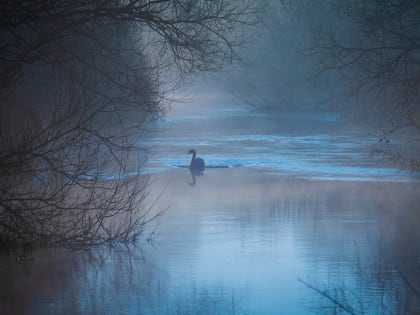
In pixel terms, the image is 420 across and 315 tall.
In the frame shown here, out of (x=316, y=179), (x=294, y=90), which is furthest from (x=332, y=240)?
(x=294, y=90)

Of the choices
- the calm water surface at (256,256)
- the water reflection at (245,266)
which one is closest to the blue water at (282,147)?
the calm water surface at (256,256)

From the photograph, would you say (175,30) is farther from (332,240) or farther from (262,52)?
(262,52)

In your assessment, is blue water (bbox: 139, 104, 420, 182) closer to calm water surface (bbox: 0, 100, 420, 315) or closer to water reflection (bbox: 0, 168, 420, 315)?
calm water surface (bbox: 0, 100, 420, 315)

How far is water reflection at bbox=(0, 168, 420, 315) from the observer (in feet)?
27.9

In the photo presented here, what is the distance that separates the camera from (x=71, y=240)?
377 inches

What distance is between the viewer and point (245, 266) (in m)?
10.0

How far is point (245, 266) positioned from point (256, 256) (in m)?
0.61

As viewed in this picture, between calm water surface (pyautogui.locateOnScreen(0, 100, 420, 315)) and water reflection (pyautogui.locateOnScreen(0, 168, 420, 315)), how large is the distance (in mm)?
14

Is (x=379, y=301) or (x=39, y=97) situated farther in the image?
(x=39, y=97)

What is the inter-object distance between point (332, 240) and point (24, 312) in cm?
486

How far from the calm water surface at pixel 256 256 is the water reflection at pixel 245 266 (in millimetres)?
14

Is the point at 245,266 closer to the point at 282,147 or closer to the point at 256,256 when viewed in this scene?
the point at 256,256

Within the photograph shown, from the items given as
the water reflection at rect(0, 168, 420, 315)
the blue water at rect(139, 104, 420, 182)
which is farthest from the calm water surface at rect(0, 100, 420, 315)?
the blue water at rect(139, 104, 420, 182)

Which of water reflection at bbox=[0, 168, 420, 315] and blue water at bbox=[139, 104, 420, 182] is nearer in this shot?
water reflection at bbox=[0, 168, 420, 315]
